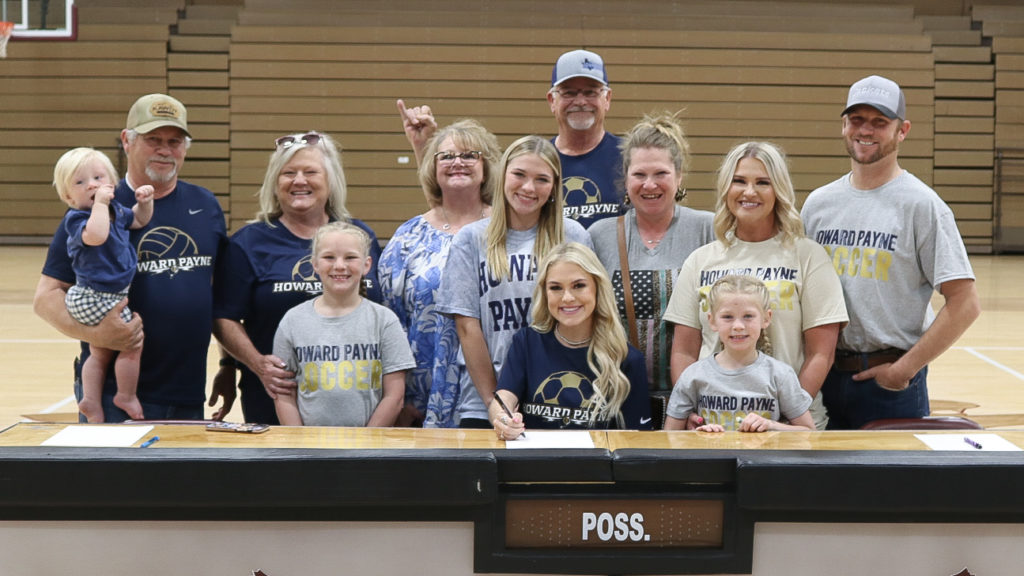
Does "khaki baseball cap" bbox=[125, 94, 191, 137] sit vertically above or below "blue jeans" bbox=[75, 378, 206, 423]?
above

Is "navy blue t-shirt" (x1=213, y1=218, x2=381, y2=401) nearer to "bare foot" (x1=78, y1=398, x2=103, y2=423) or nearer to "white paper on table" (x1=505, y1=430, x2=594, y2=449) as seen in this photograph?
"bare foot" (x1=78, y1=398, x2=103, y2=423)

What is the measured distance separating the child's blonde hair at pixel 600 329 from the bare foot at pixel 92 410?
4.97 feet

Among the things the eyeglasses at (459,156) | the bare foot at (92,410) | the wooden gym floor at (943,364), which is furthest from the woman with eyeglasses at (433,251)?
the wooden gym floor at (943,364)

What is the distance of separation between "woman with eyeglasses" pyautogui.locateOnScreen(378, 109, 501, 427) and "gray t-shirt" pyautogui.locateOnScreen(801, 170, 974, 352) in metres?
1.16

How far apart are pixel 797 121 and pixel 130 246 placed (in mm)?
12321

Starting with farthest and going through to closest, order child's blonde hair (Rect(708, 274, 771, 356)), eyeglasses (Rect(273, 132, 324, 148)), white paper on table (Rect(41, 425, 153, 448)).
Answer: eyeglasses (Rect(273, 132, 324, 148))
child's blonde hair (Rect(708, 274, 771, 356))
white paper on table (Rect(41, 425, 153, 448))

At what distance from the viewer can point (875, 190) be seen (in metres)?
3.05

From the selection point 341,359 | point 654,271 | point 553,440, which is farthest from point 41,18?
point 553,440

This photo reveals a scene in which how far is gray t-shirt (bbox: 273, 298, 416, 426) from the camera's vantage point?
2986mm

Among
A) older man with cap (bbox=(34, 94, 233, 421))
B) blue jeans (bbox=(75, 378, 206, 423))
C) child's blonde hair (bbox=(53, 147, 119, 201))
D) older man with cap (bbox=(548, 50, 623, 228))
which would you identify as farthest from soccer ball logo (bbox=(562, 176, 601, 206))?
child's blonde hair (bbox=(53, 147, 119, 201))

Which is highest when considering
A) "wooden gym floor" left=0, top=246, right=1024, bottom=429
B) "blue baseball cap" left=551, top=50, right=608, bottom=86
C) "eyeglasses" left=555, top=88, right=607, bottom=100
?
"blue baseball cap" left=551, top=50, right=608, bottom=86

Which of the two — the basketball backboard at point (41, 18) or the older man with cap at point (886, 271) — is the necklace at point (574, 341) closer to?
the older man with cap at point (886, 271)

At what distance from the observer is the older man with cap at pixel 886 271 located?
2.92 m

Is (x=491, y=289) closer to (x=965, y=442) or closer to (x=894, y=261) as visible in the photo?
(x=894, y=261)
